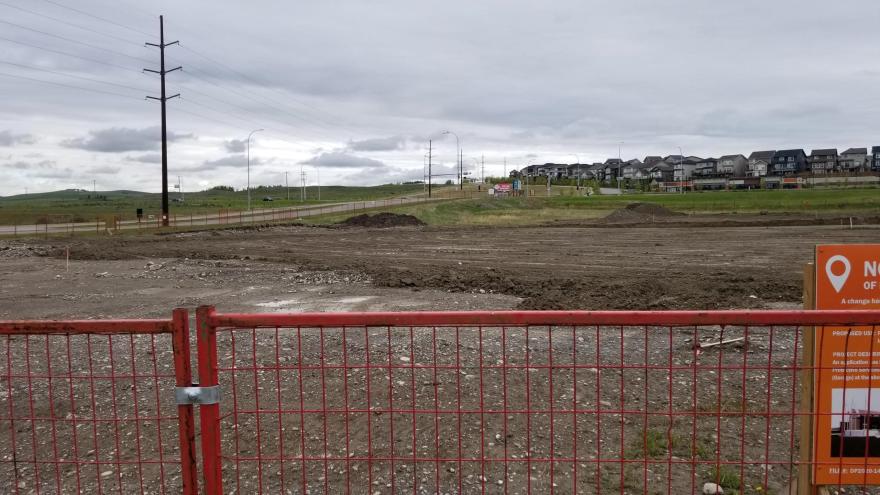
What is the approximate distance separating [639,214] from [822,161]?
112 metres

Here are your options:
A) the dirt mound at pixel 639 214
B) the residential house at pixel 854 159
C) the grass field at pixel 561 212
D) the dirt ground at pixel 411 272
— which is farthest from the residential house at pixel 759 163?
the dirt ground at pixel 411 272

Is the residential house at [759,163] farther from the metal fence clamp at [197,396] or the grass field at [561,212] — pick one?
the metal fence clamp at [197,396]

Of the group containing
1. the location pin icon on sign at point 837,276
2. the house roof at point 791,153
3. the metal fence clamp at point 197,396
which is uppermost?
the house roof at point 791,153

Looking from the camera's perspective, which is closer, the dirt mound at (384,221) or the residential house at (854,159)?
the dirt mound at (384,221)

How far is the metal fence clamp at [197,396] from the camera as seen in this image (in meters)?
3.76

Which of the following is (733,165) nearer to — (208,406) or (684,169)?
(684,169)

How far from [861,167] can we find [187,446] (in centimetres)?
16040

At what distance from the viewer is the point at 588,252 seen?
26094 mm

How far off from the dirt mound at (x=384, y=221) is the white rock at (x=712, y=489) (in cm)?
4209

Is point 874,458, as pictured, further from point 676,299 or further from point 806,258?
point 806,258

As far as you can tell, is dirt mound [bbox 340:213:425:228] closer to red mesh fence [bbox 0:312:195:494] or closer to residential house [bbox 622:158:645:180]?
red mesh fence [bbox 0:312:195:494]

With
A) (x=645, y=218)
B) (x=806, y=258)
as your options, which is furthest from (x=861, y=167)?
(x=806, y=258)

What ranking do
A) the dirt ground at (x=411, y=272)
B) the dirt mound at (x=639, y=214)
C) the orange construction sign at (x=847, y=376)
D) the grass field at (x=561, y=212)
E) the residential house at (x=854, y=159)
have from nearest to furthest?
the orange construction sign at (x=847, y=376) < the dirt ground at (x=411, y=272) < the dirt mound at (x=639, y=214) < the grass field at (x=561, y=212) < the residential house at (x=854, y=159)

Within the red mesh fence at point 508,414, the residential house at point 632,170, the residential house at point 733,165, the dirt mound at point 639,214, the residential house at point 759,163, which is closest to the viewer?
the red mesh fence at point 508,414
